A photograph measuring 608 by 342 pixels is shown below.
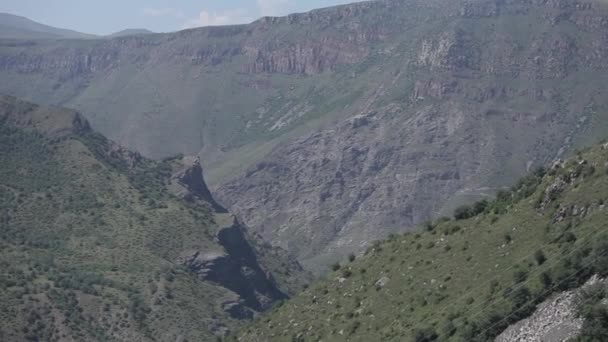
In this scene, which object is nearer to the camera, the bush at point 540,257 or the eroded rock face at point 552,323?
the eroded rock face at point 552,323

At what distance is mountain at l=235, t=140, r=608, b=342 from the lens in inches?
2036

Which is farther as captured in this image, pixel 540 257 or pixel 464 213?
pixel 464 213

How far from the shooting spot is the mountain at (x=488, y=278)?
5172cm

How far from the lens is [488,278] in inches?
2517

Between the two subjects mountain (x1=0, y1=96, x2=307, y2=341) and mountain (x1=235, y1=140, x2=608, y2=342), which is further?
mountain (x1=0, y1=96, x2=307, y2=341)

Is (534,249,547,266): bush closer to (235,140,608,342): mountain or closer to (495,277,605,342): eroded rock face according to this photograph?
(235,140,608,342): mountain

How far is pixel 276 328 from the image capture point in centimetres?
8662

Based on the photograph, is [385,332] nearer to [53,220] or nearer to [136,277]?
[136,277]

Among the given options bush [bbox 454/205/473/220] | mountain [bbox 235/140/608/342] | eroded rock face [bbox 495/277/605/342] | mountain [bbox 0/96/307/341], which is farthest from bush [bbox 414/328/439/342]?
mountain [bbox 0/96/307/341]

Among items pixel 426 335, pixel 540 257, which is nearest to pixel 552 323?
pixel 540 257

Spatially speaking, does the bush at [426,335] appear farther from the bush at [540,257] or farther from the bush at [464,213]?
the bush at [464,213]

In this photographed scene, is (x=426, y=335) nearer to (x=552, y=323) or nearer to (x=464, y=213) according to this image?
(x=552, y=323)

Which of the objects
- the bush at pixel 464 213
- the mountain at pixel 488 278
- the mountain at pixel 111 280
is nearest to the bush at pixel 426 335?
the mountain at pixel 488 278

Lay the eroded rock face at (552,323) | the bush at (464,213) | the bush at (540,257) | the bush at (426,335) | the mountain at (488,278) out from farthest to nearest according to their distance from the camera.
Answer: the bush at (464,213), the bush at (426,335), the bush at (540,257), the mountain at (488,278), the eroded rock face at (552,323)
